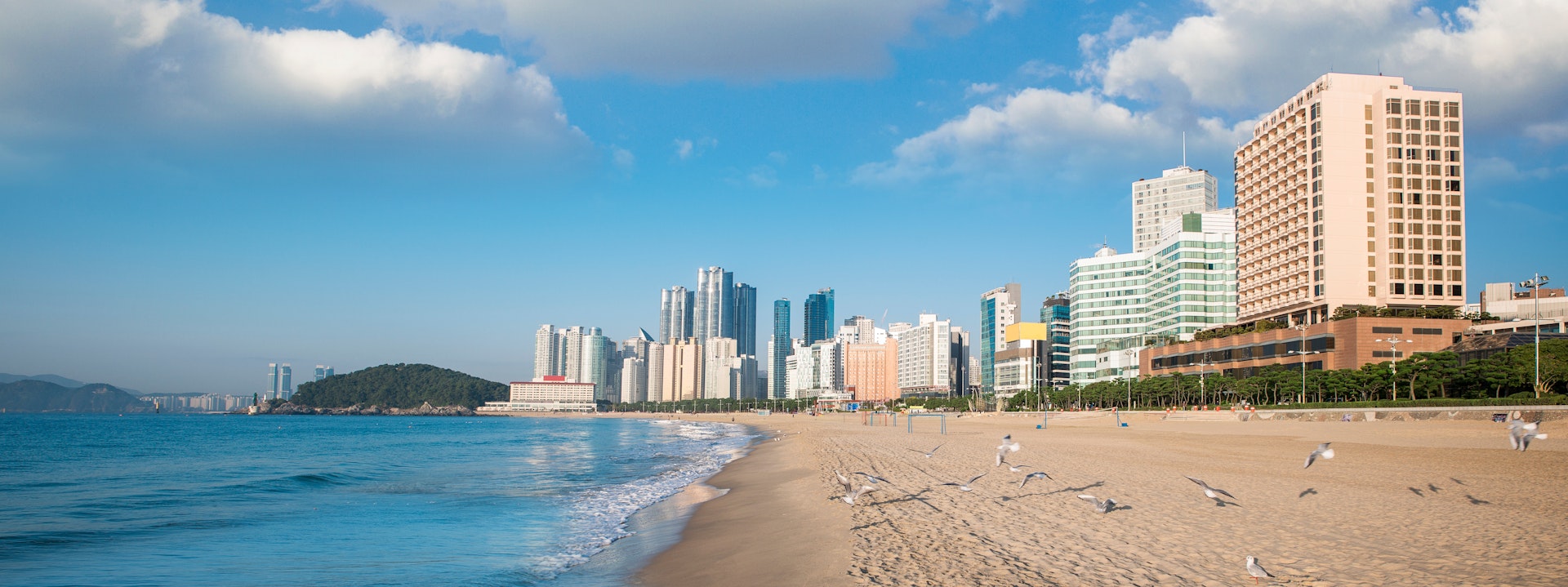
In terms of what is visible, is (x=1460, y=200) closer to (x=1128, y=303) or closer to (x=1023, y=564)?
(x=1128, y=303)

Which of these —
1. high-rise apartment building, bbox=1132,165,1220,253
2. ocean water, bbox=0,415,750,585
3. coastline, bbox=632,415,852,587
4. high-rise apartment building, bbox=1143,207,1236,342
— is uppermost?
high-rise apartment building, bbox=1132,165,1220,253

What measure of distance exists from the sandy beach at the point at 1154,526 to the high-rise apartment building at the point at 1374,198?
6043cm

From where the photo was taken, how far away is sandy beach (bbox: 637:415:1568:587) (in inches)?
371

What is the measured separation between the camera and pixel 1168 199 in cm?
19575

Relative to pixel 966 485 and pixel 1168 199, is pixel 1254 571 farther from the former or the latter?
pixel 1168 199

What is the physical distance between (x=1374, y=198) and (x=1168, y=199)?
121956mm

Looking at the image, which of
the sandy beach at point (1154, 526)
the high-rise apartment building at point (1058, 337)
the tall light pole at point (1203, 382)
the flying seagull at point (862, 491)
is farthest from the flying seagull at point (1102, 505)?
the high-rise apartment building at point (1058, 337)

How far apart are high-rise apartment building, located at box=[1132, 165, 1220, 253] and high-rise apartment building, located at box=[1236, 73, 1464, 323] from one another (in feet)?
368

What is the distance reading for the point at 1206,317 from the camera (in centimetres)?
11369

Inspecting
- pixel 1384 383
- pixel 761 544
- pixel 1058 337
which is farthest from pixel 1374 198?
pixel 1058 337

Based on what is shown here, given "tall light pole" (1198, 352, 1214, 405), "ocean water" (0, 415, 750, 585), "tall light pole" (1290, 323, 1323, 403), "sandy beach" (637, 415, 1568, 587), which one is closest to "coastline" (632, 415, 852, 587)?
"sandy beach" (637, 415, 1568, 587)

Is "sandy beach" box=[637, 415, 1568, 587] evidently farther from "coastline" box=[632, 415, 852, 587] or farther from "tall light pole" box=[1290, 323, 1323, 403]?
"tall light pole" box=[1290, 323, 1323, 403]

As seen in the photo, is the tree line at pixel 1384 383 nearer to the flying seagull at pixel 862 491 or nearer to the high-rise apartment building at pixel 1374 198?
the high-rise apartment building at pixel 1374 198

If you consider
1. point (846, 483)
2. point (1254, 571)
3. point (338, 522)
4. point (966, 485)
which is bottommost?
point (338, 522)
